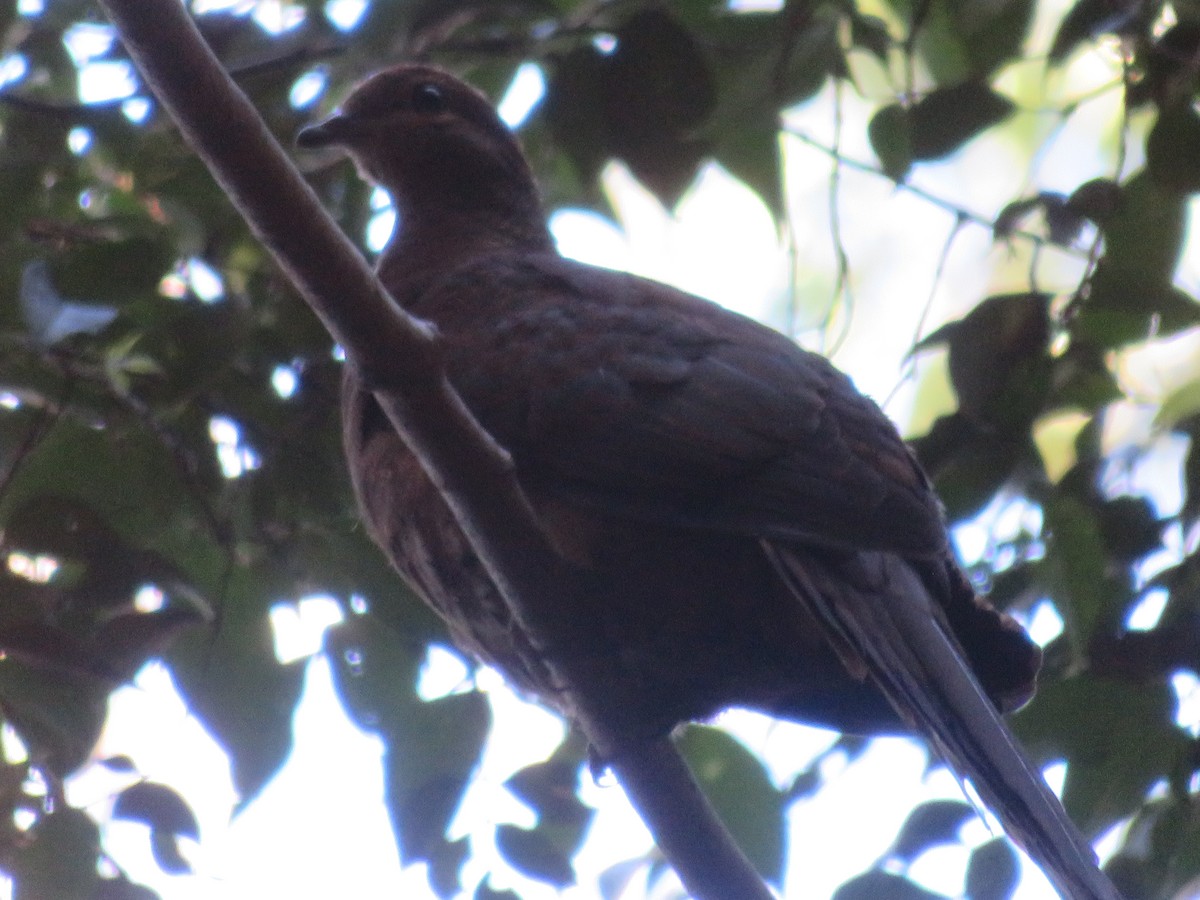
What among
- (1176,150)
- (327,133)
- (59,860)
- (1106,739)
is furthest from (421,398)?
(327,133)

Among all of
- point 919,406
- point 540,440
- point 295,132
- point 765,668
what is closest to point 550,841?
point 765,668

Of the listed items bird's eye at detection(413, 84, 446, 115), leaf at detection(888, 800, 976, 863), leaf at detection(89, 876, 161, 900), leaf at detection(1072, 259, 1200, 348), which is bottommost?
leaf at detection(888, 800, 976, 863)

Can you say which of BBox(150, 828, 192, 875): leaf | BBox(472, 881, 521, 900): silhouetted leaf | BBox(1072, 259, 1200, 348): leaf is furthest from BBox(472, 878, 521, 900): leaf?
BBox(1072, 259, 1200, 348): leaf

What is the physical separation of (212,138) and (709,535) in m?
1.11

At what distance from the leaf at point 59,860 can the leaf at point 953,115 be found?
205cm

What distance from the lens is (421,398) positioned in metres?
2.19

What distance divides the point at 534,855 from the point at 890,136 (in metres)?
1.58

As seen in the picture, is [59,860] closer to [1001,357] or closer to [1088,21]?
[1001,357]

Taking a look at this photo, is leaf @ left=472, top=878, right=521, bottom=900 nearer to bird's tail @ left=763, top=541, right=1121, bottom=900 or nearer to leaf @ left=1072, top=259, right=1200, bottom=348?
bird's tail @ left=763, top=541, right=1121, bottom=900

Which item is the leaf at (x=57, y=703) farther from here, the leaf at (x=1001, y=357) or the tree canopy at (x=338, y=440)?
the leaf at (x=1001, y=357)

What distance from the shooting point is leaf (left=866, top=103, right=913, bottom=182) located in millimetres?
3307

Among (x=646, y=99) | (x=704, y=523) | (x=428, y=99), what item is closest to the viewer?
(x=704, y=523)

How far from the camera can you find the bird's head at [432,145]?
3.85m

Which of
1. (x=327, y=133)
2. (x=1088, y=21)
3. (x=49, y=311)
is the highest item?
(x=327, y=133)
